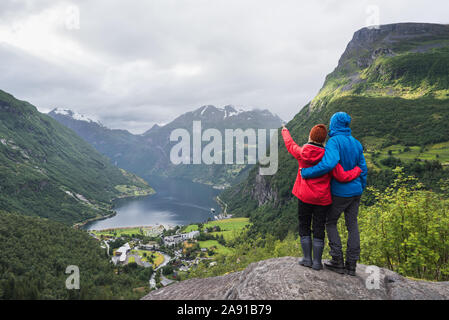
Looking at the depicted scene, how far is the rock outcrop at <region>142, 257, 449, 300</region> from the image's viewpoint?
4.84 m

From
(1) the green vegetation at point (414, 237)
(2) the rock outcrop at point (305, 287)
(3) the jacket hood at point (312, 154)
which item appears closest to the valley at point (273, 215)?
(1) the green vegetation at point (414, 237)

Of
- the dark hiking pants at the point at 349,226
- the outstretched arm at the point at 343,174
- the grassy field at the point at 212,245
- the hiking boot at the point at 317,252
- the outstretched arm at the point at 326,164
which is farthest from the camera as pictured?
the grassy field at the point at 212,245

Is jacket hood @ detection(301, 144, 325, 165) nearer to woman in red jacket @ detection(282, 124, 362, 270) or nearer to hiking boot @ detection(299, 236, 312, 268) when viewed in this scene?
woman in red jacket @ detection(282, 124, 362, 270)

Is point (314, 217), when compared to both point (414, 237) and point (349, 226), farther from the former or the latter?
point (414, 237)

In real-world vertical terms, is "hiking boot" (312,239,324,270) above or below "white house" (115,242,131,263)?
above

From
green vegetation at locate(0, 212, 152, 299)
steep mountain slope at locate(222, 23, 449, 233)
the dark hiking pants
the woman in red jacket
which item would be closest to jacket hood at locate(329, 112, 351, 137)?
the woman in red jacket

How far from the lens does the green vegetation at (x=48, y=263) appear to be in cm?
3484

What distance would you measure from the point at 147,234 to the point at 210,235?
108 ft

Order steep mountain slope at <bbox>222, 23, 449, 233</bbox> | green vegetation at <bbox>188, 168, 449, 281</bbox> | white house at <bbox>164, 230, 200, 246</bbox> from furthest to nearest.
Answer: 1. white house at <bbox>164, 230, 200, 246</bbox>
2. steep mountain slope at <bbox>222, 23, 449, 233</bbox>
3. green vegetation at <bbox>188, 168, 449, 281</bbox>

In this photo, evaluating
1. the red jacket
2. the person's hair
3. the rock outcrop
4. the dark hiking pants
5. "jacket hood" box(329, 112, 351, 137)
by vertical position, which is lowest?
the rock outcrop

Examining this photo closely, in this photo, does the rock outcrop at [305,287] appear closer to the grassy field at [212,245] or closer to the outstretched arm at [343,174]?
the outstretched arm at [343,174]

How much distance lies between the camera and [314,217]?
18.6ft

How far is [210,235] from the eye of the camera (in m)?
89.6
